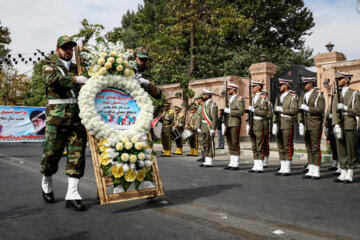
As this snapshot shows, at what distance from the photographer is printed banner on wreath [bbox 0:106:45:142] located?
12.7 metres

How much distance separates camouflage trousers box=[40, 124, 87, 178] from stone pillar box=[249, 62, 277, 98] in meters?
13.6

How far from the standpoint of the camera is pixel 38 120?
13.2 metres

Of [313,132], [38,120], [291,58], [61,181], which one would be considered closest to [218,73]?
[291,58]

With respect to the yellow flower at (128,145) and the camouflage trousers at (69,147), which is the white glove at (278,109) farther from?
the camouflage trousers at (69,147)

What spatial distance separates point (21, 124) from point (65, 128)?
9.25 m

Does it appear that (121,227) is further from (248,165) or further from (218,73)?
(218,73)

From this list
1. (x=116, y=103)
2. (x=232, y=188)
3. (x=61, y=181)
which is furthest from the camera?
(x=61, y=181)

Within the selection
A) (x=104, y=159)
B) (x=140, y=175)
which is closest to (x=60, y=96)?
(x=104, y=159)

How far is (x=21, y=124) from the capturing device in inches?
508

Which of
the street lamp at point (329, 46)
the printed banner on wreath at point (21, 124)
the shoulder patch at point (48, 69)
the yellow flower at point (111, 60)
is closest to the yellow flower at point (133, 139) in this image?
the yellow flower at point (111, 60)

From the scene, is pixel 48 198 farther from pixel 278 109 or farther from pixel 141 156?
pixel 278 109

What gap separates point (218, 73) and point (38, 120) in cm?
1503

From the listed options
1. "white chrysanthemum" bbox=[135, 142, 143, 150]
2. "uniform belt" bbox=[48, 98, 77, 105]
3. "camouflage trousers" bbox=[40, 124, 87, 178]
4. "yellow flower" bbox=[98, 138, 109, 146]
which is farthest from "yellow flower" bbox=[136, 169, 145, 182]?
"uniform belt" bbox=[48, 98, 77, 105]

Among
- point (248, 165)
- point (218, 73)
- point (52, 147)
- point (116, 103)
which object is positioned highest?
point (218, 73)
